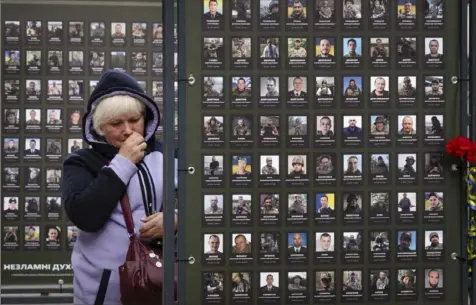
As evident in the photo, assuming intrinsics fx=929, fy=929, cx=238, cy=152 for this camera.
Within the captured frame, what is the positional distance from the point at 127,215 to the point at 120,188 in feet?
0.43

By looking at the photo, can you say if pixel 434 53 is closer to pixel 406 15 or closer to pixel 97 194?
pixel 406 15

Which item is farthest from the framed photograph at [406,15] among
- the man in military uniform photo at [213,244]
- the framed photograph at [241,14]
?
the man in military uniform photo at [213,244]

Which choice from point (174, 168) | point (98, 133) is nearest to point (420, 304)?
point (174, 168)

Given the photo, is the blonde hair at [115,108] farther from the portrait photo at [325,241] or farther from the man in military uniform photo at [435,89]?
the man in military uniform photo at [435,89]

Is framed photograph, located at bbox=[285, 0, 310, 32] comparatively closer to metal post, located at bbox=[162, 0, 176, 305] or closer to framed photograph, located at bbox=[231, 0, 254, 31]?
→ framed photograph, located at bbox=[231, 0, 254, 31]

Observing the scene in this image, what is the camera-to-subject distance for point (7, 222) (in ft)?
20.7

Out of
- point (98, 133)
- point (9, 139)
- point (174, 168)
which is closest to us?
→ point (174, 168)

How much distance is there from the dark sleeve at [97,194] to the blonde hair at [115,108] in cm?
18

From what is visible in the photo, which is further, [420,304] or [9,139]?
[9,139]

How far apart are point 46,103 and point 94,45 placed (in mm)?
509

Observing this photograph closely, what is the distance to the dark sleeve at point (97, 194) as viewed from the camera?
3.59m

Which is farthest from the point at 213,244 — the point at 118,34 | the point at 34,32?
the point at 34,32

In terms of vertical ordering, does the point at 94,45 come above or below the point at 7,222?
above

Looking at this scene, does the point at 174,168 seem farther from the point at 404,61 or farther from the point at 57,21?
the point at 57,21
